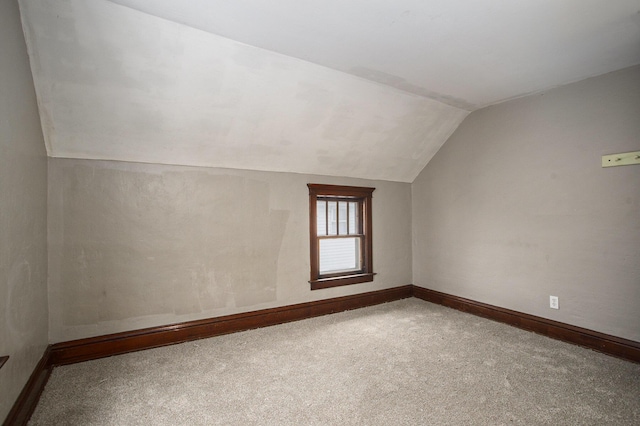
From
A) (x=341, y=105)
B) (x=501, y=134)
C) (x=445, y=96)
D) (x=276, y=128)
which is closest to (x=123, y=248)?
(x=276, y=128)

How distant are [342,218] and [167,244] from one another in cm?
221

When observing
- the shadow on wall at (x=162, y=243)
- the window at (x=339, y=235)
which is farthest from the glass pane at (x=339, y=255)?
the shadow on wall at (x=162, y=243)

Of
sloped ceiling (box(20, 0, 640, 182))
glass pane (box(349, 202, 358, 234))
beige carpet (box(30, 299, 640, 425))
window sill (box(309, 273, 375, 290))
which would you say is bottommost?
beige carpet (box(30, 299, 640, 425))

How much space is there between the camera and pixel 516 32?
89.2 inches

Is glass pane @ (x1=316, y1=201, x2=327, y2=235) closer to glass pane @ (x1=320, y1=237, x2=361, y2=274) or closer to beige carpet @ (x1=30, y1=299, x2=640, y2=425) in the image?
glass pane @ (x1=320, y1=237, x2=361, y2=274)

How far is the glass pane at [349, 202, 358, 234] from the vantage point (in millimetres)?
4406

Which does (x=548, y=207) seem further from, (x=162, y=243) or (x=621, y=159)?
(x=162, y=243)

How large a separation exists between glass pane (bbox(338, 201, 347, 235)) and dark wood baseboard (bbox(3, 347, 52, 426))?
316 centimetres

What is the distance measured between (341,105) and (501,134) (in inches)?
77.7

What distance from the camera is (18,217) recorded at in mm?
1930

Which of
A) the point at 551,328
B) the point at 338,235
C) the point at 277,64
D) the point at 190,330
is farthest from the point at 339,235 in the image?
the point at 551,328

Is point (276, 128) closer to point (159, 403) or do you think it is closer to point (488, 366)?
point (159, 403)

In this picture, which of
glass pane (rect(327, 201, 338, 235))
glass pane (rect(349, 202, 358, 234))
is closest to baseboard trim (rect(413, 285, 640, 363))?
glass pane (rect(349, 202, 358, 234))

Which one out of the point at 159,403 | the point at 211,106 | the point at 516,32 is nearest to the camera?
the point at 159,403
